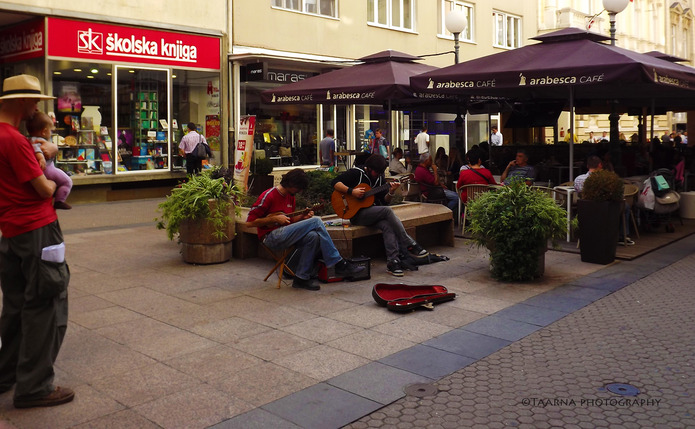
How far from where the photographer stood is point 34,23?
1497cm

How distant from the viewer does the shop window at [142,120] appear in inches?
645

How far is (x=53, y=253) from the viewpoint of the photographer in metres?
4.45

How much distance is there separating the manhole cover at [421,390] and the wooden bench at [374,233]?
3981mm

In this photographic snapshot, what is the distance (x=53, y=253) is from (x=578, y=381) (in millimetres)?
3609

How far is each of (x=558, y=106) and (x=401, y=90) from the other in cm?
580

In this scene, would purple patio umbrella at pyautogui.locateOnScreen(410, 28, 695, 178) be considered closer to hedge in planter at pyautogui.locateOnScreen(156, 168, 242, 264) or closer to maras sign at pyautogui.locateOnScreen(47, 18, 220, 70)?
hedge in planter at pyautogui.locateOnScreen(156, 168, 242, 264)

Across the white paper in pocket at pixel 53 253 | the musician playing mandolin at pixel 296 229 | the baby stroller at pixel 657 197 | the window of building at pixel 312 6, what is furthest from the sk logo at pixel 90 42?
the white paper in pocket at pixel 53 253

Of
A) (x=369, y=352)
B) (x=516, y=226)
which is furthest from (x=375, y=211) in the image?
(x=369, y=352)

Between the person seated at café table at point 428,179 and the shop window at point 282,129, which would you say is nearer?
the person seated at café table at point 428,179

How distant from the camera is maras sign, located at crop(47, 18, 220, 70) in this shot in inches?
587

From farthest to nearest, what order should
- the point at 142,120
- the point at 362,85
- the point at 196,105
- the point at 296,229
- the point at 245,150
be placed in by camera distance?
1. the point at 196,105
2. the point at 142,120
3. the point at 362,85
4. the point at 245,150
5. the point at 296,229

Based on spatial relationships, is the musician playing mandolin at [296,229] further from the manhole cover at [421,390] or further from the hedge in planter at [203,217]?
the manhole cover at [421,390]

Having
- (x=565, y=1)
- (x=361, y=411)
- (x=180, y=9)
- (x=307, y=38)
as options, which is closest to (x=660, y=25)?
(x=565, y=1)

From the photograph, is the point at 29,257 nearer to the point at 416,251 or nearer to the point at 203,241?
the point at 203,241
